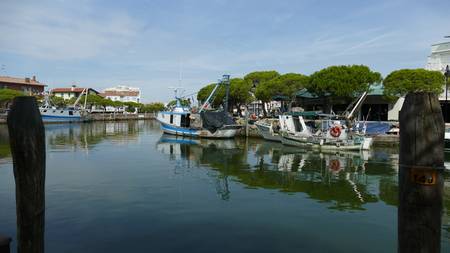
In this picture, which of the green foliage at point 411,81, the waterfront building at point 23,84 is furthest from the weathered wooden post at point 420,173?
the waterfront building at point 23,84

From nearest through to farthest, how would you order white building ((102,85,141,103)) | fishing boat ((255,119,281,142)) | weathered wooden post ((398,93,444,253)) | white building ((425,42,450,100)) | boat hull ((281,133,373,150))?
weathered wooden post ((398,93,444,253)) → boat hull ((281,133,373,150)) → fishing boat ((255,119,281,142)) → white building ((425,42,450,100)) → white building ((102,85,141,103))

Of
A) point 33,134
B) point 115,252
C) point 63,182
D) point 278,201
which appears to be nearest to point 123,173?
point 63,182

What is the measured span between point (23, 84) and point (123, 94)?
176ft

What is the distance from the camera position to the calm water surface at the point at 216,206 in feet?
29.1

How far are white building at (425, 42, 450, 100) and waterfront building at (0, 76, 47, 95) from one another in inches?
3283

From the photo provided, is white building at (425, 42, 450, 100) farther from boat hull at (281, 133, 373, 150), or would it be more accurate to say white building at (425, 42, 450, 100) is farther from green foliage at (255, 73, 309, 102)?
boat hull at (281, 133, 373, 150)

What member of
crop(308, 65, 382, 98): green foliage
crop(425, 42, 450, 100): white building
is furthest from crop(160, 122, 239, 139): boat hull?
crop(425, 42, 450, 100): white building

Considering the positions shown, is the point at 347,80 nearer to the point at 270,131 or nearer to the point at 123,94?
the point at 270,131

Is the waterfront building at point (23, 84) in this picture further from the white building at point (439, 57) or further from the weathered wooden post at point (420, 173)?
the weathered wooden post at point (420, 173)

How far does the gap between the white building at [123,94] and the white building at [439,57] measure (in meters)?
118

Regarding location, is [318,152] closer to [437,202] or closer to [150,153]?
[150,153]

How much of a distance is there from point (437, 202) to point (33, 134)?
160 inches

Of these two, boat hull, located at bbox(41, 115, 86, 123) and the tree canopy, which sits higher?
the tree canopy

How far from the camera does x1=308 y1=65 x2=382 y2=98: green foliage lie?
4303 cm
